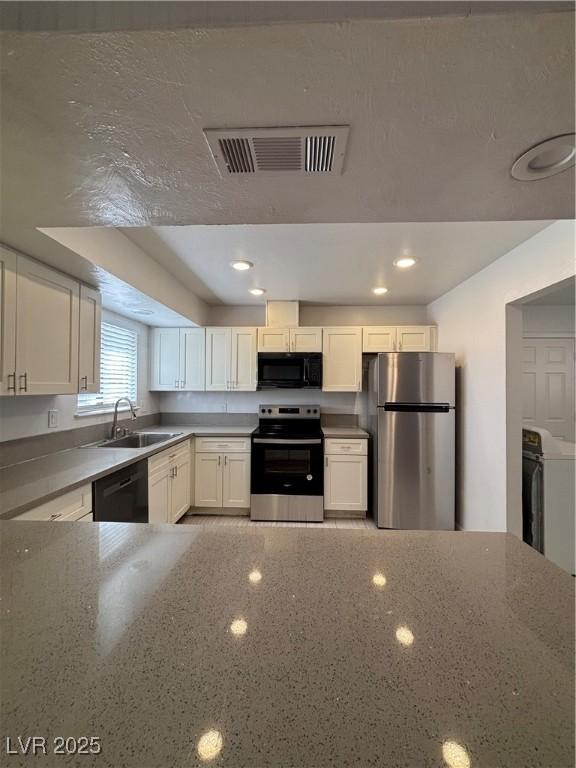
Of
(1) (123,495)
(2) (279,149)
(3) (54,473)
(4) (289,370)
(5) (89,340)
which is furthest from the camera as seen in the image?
(4) (289,370)

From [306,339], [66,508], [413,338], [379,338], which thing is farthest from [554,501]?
[66,508]

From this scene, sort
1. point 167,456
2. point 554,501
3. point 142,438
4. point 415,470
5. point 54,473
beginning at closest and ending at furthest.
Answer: point 54,473, point 554,501, point 167,456, point 415,470, point 142,438

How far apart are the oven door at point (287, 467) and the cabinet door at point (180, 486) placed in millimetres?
656

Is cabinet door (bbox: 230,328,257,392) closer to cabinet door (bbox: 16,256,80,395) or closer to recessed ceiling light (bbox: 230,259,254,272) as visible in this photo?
recessed ceiling light (bbox: 230,259,254,272)

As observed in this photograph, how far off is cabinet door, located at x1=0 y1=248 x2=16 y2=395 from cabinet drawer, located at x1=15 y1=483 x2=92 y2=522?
0.58m

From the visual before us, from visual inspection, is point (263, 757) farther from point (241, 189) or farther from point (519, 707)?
point (241, 189)

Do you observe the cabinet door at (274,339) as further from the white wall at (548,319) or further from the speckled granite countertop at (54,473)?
the white wall at (548,319)

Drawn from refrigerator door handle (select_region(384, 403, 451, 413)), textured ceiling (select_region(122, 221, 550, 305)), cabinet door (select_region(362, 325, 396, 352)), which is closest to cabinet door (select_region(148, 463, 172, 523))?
textured ceiling (select_region(122, 221, 550, 305))

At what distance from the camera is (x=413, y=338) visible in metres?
3.52

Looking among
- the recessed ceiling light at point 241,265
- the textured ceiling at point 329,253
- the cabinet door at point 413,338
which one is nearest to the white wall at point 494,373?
the textured ceiling at point 329,253

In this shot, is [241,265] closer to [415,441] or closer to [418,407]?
[418,407]

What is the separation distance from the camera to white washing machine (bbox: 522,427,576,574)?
7.45ft

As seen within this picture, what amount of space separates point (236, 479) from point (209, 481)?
286 millimetres

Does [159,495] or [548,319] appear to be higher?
[548,319]
